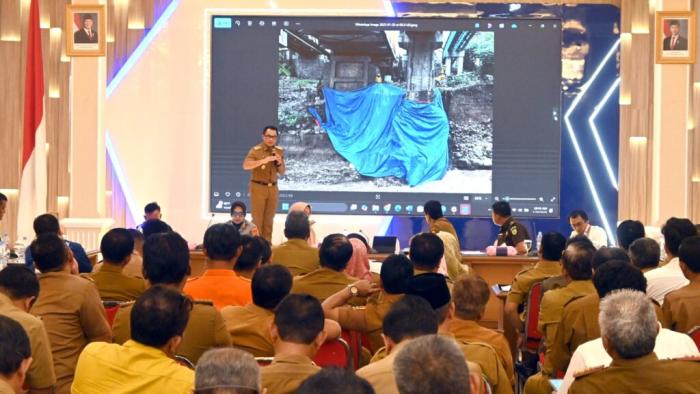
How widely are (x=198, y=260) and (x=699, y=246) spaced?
19.0 ft

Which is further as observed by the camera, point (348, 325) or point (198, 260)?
point (198, 260)

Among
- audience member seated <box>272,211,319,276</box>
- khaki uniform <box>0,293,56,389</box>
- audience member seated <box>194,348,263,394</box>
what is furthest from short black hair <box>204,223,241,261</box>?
audience member seated <box>194,348,263,394</box>

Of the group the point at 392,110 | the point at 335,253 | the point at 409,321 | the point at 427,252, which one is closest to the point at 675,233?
the point at 427,252

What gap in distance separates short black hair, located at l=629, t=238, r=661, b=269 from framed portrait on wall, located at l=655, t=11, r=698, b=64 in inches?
223

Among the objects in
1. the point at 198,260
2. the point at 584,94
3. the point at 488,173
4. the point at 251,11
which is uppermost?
the point at 251,11

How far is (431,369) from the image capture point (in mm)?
2480

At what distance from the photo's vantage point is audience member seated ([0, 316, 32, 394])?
10.1 feet

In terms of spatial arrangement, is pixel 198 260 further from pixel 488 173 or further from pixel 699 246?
pixel 699 246

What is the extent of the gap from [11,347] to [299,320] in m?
0.87

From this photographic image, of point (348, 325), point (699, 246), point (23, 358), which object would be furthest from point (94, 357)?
point (699, 246)

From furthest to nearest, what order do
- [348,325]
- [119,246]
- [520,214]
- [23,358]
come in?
[520,214] → [119,246] → [348,325] → [23,358]

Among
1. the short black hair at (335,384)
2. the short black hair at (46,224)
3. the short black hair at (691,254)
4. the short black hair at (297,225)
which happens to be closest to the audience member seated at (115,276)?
the short black hair at (297,225)

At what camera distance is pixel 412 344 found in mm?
2549

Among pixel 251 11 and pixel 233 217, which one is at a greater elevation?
pixel 251 11
